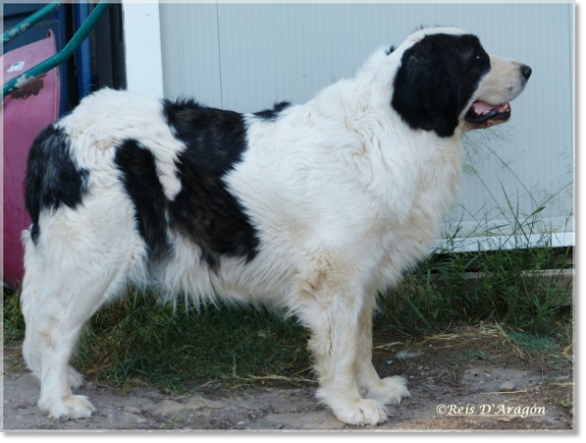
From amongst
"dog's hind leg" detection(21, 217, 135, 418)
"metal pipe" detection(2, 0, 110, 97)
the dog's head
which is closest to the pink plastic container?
"metal pipe" detection(2, 0, 110, 97)

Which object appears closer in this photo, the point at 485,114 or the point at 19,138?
the point at 485,114

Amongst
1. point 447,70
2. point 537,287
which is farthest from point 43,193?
point 537,287

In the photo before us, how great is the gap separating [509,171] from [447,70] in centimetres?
172

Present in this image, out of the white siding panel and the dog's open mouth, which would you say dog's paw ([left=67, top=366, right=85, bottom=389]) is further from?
the dog's open mouth

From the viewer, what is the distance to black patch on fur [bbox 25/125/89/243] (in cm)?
394

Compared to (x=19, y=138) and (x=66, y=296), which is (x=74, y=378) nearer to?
(x=66, y=296)

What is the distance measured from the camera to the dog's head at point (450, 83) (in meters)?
4.04

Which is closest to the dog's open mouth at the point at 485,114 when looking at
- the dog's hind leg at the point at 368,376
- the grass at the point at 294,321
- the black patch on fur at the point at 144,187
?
the dog's hind leg at the point at 368,376

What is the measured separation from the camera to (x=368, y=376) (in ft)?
14.4

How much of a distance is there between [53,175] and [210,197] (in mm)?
739

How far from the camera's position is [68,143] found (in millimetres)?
4000

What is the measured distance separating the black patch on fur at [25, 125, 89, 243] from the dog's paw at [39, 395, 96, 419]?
810 mm

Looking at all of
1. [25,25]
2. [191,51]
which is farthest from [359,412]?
[25,25]

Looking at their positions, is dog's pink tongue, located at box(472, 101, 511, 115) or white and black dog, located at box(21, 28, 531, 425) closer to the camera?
white and black dog, located at box(21, 28, 531, 425)
